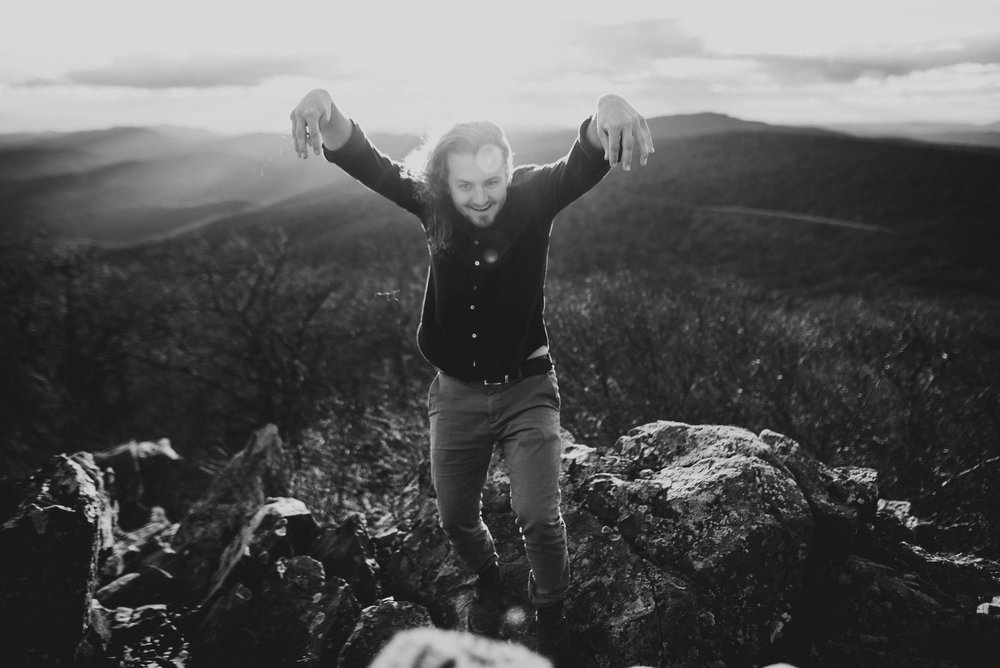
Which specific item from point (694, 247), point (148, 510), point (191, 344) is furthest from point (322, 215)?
point (148, 510)

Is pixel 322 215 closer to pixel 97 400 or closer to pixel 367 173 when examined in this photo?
pixel 97 400

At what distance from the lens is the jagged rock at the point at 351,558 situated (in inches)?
181

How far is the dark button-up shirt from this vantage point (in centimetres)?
327

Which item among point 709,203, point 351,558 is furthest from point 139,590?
point 709,203

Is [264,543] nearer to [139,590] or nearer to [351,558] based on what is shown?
[351,558]

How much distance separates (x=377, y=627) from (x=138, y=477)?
572 centimetres

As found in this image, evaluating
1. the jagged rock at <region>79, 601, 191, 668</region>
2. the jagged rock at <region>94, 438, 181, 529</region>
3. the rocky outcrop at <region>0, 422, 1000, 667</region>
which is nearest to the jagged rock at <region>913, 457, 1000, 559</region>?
the rocky outcrop at <region>0, 422, 1000, 667</region>

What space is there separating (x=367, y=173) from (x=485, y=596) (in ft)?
8.83

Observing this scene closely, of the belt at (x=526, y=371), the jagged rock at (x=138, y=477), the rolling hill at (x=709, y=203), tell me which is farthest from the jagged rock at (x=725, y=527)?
the rolling hill at (x=709, y=203)

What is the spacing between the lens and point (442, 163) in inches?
128

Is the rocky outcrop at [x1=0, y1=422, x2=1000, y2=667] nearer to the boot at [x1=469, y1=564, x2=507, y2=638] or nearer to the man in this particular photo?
the boot at [x1=469, y1=564, x2=507, y2=638]

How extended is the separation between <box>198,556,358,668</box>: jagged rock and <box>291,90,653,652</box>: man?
1327mm

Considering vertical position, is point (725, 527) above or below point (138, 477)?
above

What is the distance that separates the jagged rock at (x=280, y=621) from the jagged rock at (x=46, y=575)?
0.80 m
